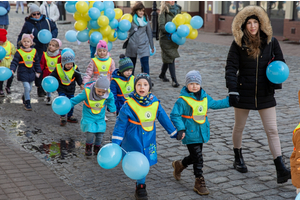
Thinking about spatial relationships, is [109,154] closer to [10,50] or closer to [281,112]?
[281,112]

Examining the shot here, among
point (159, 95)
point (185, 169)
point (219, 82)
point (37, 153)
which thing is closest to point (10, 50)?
point (159, 95)

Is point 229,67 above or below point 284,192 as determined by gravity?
above

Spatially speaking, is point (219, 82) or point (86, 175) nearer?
point (86, 175)

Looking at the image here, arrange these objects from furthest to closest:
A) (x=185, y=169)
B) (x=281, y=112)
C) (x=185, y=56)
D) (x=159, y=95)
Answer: (x=185, y=56)
(x=159, y=95)
(x=281, y=112)
(x=185, y=169)

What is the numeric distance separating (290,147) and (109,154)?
3.22 m

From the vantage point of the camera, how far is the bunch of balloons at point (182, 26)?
938 centimetres

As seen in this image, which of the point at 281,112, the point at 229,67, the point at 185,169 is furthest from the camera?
the point at 281,112

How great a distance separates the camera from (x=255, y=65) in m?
4.94

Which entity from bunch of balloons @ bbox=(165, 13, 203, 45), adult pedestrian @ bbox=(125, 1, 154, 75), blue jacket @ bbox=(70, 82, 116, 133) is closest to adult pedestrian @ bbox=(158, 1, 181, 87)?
bunch of balloons @ bbox=(165, 13, 203, 45)

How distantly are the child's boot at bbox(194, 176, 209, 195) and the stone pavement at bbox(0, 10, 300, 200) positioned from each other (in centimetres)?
6

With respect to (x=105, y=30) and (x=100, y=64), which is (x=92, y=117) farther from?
(x=105, y=30)

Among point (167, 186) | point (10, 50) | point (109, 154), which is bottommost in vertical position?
point (167, 186)

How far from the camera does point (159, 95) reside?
9391mm

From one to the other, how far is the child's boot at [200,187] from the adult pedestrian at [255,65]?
92 centimetres
